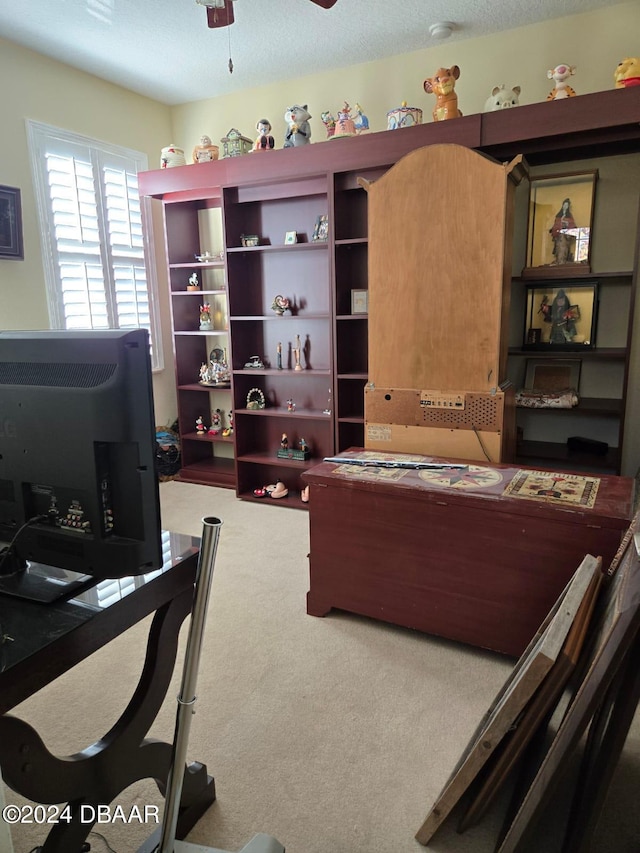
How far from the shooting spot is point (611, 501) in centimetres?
187

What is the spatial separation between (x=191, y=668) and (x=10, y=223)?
3.23 meters

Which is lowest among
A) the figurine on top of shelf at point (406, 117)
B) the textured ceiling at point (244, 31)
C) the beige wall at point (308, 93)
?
the figurine on top of shelf at point (406, 117)

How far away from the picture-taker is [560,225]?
119 inches

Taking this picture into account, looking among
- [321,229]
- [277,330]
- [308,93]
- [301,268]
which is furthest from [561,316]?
[308,93]

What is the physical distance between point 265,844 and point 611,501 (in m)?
1.46

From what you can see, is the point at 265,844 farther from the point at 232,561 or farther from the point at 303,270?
the point at 303,270

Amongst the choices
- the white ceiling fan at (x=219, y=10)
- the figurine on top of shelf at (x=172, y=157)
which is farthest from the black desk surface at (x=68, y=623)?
the figurine on top of shelf at (x=172, y=157)

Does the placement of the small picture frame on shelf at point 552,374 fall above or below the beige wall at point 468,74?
below

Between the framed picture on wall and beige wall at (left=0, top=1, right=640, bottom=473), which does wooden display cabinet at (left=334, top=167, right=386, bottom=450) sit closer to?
beige wall at (left=0, top=1, right=640, bottom=473)

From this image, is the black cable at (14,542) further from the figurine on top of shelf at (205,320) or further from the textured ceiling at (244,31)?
the figurine on top of shelf at (205,320)

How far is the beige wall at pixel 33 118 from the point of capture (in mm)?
3270

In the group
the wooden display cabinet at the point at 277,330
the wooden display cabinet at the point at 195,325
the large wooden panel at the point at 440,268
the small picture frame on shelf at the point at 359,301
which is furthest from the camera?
the wooden display cabinet at the point at 195,325

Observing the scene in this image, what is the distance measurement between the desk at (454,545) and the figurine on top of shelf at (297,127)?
2200mm

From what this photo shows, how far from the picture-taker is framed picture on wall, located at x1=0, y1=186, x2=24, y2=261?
319 cm
